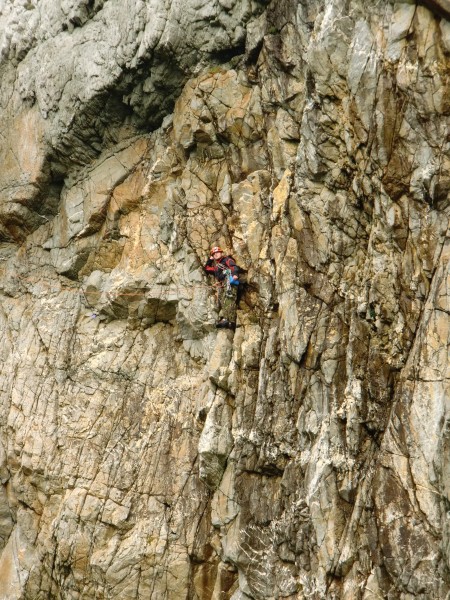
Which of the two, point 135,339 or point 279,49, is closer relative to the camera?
point 279,49

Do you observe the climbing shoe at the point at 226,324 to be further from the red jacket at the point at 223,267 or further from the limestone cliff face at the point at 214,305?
the red jacket at the point at 223,267

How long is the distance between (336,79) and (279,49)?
410 centimetres

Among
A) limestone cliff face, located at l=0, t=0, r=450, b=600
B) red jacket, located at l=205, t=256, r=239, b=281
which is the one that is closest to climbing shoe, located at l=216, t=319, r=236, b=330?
limestone cliff face, located at l=0, t=0, r=450, b=600

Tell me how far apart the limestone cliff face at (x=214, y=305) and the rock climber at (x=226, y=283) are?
1.16ft

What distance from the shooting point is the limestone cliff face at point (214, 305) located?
62.9ft

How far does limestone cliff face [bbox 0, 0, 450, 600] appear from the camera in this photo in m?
19.2

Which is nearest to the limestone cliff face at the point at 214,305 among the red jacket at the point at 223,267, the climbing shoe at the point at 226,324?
the climbing shoe at the point at 226,324

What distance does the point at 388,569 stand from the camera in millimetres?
18250

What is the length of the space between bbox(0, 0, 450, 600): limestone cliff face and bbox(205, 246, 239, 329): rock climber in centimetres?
35

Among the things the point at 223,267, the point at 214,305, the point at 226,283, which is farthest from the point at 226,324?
the point at 223,267

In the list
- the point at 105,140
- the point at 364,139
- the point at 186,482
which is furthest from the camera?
the point at 105,140

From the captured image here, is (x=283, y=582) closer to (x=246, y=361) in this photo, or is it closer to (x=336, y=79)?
(x=246, y=361)

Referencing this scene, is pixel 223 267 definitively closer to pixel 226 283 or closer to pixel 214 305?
pixel 226 283

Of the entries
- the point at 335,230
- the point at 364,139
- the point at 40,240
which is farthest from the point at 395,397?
the point at 40,240
